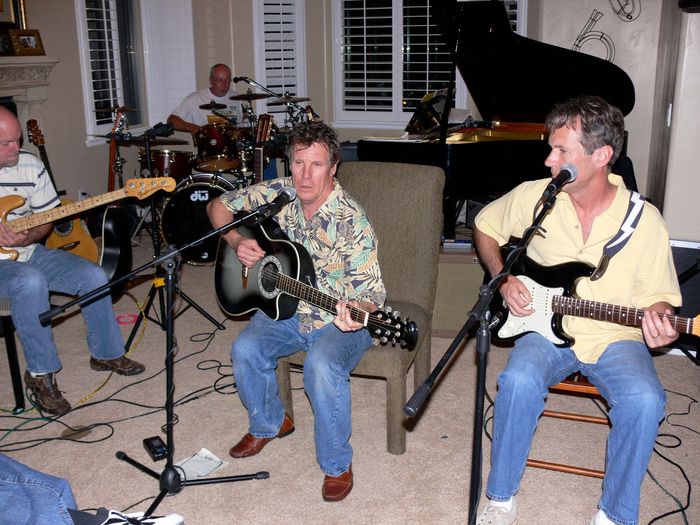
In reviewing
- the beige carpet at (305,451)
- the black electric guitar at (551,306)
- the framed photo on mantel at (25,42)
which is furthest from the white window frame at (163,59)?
the black electric guitar at (551,306)

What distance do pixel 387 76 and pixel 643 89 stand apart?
8.19 ft

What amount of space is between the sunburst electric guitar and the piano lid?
2316mm

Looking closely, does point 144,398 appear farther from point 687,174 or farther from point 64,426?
point 687,174

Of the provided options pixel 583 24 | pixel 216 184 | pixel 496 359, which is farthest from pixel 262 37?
pixel 496 359

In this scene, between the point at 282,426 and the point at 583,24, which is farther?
the point at 583,24

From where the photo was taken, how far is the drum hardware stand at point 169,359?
2.16 m

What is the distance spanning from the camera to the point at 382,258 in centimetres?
304

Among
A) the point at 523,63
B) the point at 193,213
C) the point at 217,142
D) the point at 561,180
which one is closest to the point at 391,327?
the point at 561,180

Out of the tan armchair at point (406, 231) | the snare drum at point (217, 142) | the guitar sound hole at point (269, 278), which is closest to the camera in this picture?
the guitar sound hole at point (269, 278)

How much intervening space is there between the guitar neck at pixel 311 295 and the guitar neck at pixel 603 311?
638mm

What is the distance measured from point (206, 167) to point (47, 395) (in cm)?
246

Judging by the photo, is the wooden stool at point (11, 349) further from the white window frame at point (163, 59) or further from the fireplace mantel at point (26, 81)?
the white window frame at point (163, 59)

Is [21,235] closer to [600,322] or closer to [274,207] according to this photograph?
[274,207]

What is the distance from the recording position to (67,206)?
3268 millimetres
